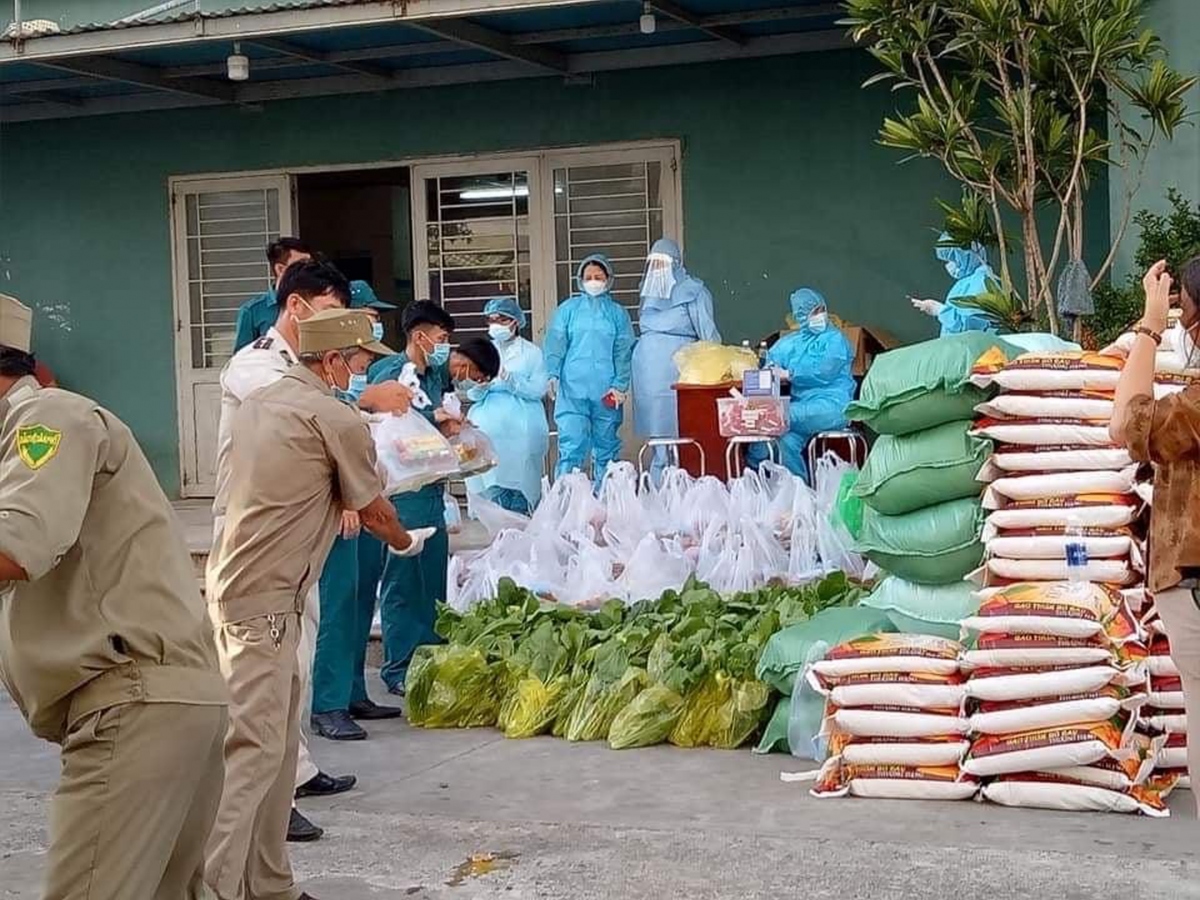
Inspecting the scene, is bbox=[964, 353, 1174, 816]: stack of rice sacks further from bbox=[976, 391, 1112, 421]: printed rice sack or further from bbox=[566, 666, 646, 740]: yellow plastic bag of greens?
bbox=[566, 666, 646, 740]: yellow plastic bag of greens

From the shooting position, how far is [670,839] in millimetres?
4715

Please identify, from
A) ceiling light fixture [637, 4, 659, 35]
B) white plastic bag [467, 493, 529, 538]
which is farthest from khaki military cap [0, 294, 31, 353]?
ceiling light fixture [637, 4, 659, 35]

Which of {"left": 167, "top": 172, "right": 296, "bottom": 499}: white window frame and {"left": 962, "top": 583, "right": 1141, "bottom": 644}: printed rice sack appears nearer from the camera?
{"left": 962, "top": 583, "right": 1141, "bottom": 644}: printed rice sack

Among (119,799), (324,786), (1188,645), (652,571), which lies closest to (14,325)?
(119,799)

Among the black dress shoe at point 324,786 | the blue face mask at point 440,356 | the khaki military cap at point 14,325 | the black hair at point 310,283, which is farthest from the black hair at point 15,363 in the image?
the blue face mask at point 440,356

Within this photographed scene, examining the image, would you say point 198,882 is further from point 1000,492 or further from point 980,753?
point 1000,492

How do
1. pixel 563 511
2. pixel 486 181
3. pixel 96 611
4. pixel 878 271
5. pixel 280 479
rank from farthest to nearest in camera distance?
pixel 486 181, pixel 878 271, pixel 563 511, pixel 280 479, pixel 96 611

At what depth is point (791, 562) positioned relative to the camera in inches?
293

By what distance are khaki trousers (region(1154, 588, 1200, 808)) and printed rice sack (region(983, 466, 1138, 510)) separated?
1.32m

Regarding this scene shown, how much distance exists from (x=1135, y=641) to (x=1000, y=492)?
24.8 inches

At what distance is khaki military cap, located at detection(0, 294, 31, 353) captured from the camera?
2928 mm

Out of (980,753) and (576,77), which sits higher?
(576,77)

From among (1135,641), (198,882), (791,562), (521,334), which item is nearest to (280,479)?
(198,882)

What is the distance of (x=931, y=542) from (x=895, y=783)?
2.81 feet
